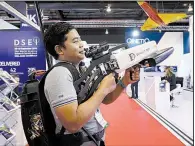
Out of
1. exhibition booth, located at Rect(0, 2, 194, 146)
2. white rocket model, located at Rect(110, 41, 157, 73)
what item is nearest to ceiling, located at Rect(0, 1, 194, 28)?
exhibition booth, located at Rect(0, 2, 194, 146)

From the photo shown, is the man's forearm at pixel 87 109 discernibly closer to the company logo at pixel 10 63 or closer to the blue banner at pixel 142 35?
the company logo at pixel 10 63

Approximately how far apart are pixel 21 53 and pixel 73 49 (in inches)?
138

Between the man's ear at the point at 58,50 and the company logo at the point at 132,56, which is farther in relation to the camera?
the company logo at the point at 132,56

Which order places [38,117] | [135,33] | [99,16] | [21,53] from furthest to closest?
[135,33], [99,16], [21,53], [38,117]

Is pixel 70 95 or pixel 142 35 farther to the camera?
pixel 142 35

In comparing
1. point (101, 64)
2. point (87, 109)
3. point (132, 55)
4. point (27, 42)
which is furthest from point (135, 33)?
point (87, 109)

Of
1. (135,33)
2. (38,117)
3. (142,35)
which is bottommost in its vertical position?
(38,117)

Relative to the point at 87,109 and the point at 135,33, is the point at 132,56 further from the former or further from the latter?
the point at 135,33

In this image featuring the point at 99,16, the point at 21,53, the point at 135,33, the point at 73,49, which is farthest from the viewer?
the point at 135,33

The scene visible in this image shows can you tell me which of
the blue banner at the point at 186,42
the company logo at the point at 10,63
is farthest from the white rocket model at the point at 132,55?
the blue banner at the point at 186,42

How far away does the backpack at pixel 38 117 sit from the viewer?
1169mm

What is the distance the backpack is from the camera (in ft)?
3.84

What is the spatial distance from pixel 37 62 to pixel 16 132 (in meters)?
1.38

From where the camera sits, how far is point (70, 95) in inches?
40.6
